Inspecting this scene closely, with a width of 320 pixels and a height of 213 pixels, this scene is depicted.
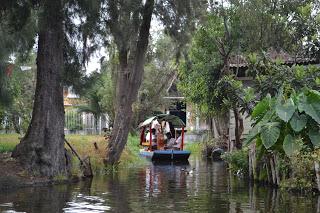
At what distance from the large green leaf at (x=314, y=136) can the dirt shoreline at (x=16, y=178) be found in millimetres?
11601

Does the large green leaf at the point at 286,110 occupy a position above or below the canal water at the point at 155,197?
above

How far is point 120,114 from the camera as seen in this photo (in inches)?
829

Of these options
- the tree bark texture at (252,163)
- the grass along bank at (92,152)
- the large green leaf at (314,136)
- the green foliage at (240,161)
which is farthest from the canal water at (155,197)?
the large green leaf at (314,136)

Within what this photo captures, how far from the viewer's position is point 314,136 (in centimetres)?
525

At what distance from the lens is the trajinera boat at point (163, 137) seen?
93.2 ft

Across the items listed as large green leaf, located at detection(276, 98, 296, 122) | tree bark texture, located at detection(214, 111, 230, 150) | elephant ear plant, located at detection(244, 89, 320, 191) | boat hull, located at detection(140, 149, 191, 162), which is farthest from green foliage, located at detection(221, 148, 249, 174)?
large green leaf, located at detection(276, 98, 296, 122)

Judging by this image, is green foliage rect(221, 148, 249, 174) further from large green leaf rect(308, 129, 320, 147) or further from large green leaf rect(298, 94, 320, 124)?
large green leaf rect(308, 129, 320, 147)

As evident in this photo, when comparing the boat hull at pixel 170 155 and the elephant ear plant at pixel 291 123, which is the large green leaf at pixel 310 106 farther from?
the boat hull at pixel 170 155

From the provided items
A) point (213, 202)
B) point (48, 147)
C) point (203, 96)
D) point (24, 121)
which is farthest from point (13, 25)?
point (24, 121)

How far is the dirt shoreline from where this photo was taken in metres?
15.4

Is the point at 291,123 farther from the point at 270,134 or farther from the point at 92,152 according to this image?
the point at 92,152

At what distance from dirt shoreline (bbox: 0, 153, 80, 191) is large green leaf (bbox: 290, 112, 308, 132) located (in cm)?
1155

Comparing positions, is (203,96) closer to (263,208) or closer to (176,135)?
(176,135)

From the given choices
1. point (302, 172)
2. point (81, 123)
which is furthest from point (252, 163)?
point (81, 123)
